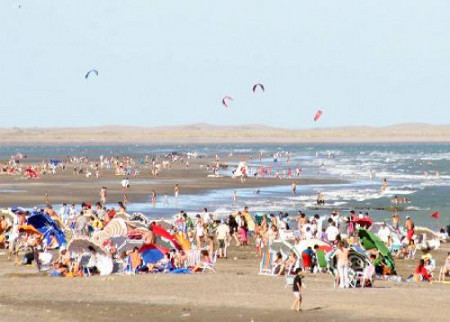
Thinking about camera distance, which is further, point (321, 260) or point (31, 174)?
point (31, 174)

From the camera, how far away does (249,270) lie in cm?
2444

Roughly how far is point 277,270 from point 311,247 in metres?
1.36

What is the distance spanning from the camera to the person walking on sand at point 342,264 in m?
20.8

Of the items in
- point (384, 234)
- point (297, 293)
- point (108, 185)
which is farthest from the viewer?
point (108, 185)

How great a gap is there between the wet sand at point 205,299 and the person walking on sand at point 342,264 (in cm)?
45

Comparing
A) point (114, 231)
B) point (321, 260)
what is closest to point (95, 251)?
point (114, 231)

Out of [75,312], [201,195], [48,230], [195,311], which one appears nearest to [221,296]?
[195,311]

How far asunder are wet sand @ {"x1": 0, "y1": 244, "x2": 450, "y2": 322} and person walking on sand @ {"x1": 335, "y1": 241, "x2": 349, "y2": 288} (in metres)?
0.45

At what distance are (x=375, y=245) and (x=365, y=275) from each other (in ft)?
8.59

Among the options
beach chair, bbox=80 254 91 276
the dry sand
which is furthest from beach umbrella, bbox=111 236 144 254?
beach chair, bbox=80 254 91 276

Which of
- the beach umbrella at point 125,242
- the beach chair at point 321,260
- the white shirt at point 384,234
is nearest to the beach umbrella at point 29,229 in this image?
the beach umbrella at point 125,242

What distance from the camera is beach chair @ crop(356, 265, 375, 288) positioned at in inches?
832

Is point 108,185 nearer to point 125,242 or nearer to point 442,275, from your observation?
point 125,242

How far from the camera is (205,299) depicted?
1919cm
